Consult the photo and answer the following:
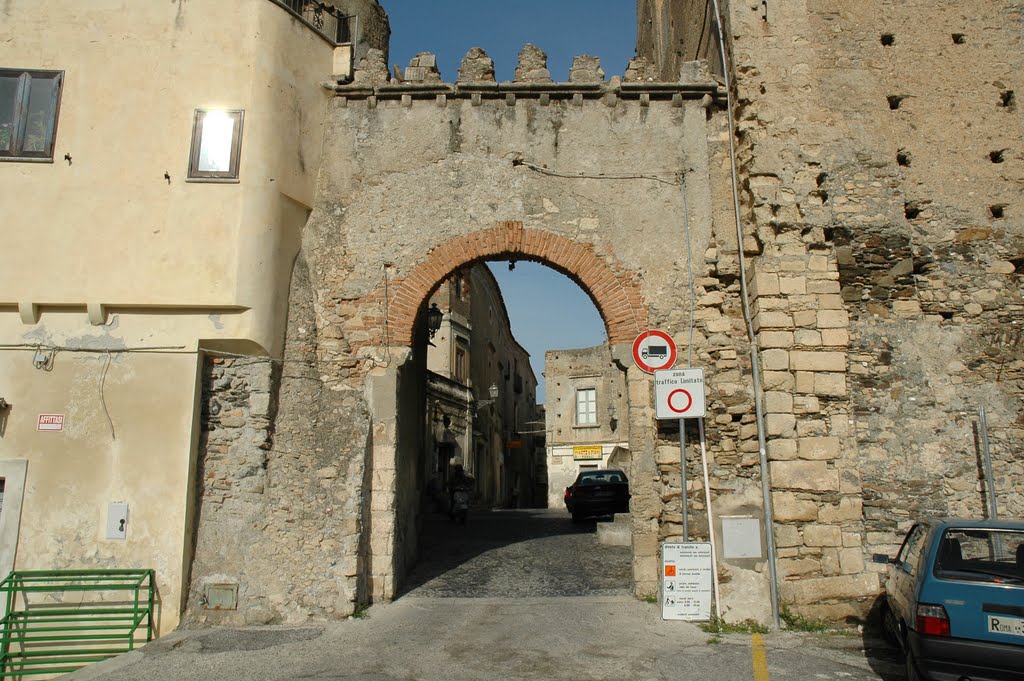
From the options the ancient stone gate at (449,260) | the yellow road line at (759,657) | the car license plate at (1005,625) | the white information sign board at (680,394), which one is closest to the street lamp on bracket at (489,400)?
the ancient stone gate at (449,260)

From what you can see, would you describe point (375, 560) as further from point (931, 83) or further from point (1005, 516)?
point (931, 83)

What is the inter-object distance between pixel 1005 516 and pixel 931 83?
514cm

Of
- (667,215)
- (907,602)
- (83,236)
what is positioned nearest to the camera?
(907,602)

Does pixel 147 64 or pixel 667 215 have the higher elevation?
pixel 147 64

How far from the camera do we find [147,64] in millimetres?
8688

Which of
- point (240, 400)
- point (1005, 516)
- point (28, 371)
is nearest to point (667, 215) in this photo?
point (1005, 516)

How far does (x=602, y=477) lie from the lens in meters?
17.6

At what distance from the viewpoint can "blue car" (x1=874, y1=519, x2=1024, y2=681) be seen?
470 cm

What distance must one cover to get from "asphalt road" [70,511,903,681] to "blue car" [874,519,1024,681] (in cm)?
95

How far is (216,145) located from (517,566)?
648 centimetres

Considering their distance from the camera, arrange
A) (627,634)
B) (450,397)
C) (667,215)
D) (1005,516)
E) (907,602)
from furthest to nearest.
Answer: (450,397) → (667,215) → (1005,516) → (627,634) → (907,602)

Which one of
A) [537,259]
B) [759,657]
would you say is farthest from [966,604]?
[537,259]

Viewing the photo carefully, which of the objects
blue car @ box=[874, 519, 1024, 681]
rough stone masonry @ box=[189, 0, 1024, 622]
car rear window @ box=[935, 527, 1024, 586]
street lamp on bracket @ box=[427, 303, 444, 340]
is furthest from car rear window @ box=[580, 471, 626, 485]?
car rear window @ box=[935, 527, 1024, 586]

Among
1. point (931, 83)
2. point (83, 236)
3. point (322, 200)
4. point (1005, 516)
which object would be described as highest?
point (931, 83)
